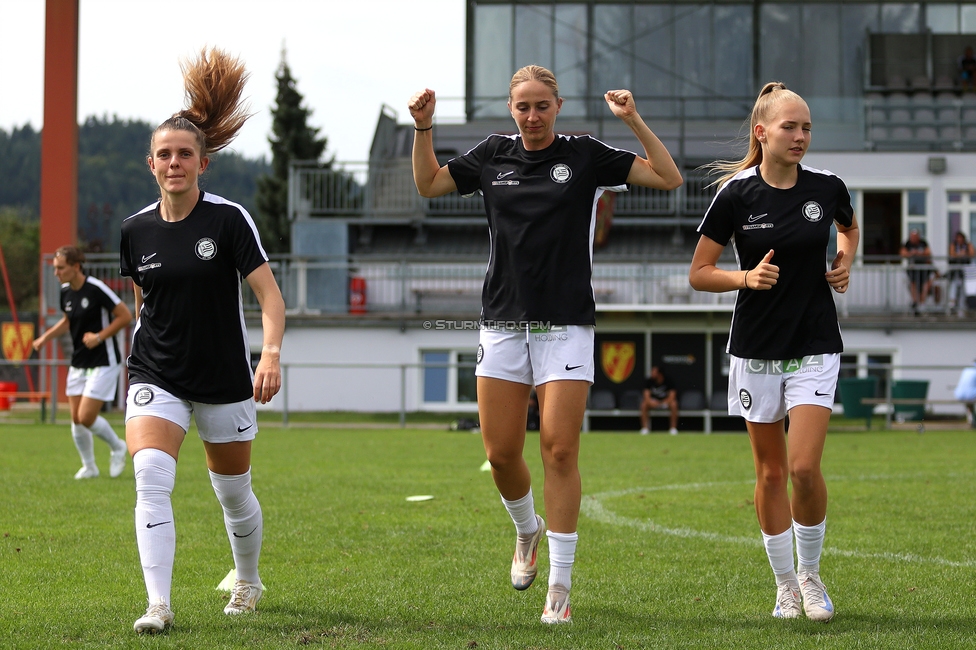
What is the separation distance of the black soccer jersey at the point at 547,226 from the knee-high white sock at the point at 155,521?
5.28ft

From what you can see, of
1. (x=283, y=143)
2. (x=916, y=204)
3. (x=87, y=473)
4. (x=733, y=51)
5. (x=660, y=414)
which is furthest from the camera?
(x=283, y=143)

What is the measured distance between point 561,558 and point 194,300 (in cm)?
196

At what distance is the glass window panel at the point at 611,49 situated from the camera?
35.5 metres

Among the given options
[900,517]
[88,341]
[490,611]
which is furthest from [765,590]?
[88,341]

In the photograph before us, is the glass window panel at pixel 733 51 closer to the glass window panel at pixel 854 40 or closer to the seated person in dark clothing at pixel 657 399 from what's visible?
the glass window panel at pixel 854 40

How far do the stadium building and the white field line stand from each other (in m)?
9.82

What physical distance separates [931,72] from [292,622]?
32.0 m

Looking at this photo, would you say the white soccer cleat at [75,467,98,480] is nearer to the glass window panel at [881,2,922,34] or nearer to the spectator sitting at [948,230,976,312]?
the spectator sitting at [948,230,976,312]

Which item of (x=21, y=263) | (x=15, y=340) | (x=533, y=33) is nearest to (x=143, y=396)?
(x=533, y=33)

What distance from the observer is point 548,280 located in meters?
5.23

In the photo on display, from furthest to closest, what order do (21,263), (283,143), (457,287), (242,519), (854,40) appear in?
(21,263) < (283,143) < (854,40) < (457,287) < (242,519)

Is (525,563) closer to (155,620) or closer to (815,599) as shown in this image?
(815,599)

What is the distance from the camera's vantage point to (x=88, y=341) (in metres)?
11.8

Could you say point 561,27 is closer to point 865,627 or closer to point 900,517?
point 900,517
